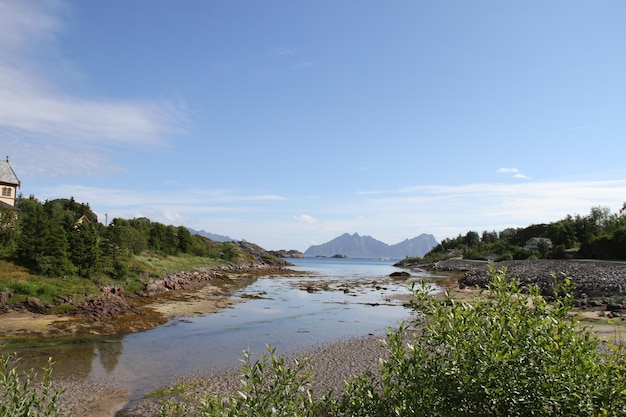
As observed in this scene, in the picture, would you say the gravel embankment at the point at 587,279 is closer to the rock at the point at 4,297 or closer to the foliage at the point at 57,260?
the foliage at the point at 57,260

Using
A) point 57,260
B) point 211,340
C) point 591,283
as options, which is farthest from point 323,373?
point 591,283

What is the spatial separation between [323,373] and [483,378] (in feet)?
43.8

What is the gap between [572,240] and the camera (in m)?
86.1

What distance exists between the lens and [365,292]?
5338cm

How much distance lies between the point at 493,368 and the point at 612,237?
3204 inches

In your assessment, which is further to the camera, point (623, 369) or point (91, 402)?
point (91, 402)

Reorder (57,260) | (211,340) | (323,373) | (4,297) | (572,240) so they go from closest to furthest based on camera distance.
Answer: (323,373) → (211,340) → (4,297) → (57,260) → (572,240)

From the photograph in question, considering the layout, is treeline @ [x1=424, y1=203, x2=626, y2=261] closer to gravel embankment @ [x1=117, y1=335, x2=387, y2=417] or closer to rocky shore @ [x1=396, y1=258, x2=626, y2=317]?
rocky shore @ [x1=396, y1=258, x2=626, y2=317]

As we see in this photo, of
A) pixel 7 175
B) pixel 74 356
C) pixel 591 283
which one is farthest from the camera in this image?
pixel 7 175

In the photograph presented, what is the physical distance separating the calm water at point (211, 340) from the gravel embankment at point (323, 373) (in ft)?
4.05

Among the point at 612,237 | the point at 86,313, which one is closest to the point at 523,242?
the point at 612,237

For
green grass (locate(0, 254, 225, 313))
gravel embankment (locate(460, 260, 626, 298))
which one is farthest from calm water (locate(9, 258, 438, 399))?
gravel embankment (locate(460, 260, 626, 298))

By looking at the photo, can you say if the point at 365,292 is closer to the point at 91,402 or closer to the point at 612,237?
the point at 91,402

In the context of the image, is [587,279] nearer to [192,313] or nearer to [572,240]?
[192,313]
